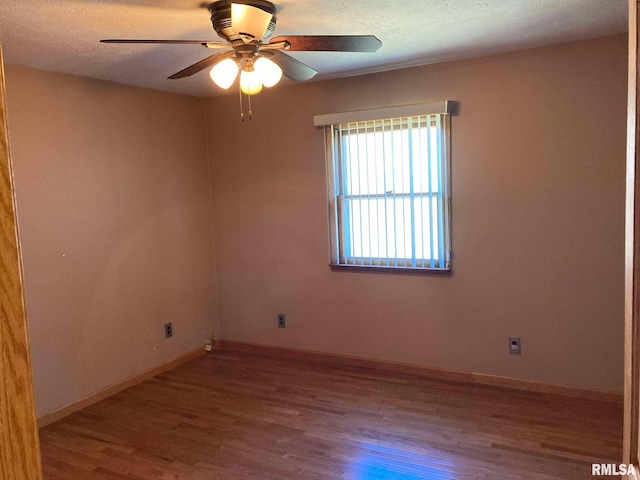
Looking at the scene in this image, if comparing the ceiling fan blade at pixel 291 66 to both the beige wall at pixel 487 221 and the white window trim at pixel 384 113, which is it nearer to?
the white window trim at pixel 384 113

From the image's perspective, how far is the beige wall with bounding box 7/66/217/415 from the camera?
122 inches

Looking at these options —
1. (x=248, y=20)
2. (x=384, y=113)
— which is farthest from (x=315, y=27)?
(x=384, y=113)

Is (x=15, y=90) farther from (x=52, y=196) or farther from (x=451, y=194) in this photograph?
(x=451, y=194)

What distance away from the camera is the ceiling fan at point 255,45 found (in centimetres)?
202

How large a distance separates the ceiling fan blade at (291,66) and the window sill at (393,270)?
166 centimetres

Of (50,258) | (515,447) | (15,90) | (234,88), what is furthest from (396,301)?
(15,90)

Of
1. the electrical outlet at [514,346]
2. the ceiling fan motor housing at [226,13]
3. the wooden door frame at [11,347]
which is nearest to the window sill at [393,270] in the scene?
the electrical outlet at [514,346]

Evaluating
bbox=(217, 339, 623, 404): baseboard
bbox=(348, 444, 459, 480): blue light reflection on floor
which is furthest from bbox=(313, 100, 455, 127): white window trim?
bbox=(348, 444, 459, 480): blue light reflection on floor

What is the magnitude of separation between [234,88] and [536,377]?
3217 millimetres

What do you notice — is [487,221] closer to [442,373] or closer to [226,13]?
[442,373]

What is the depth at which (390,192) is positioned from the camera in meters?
3.62

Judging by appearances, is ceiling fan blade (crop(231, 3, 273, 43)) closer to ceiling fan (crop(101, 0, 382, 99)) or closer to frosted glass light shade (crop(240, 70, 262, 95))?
ceiling fan (crop(101, 0, 382, 99))

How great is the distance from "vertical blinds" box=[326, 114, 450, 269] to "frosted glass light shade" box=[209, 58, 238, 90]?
1.56m

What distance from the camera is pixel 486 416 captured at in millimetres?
2990
